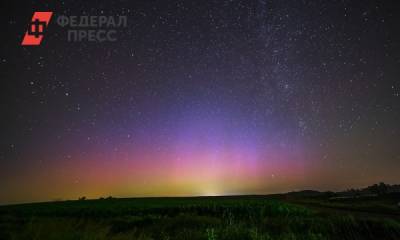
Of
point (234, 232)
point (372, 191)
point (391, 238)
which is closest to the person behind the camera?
point (234, 232)

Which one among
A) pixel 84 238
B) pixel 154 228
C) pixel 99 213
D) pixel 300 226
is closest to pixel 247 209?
pixel 300 226

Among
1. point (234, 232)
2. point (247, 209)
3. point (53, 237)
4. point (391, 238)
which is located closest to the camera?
point (53, 237)

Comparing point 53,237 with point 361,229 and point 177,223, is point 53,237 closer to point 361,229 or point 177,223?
point 177,223

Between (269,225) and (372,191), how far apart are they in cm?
4568

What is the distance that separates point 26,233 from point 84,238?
100cm

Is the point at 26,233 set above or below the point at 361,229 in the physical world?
above

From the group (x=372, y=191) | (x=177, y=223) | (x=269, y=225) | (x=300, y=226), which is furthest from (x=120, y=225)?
(x=372, y=191)

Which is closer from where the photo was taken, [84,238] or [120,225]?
[84,238]

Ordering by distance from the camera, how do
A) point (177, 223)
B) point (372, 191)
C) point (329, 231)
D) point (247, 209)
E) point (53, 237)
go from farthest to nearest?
point (372, 191) < point (247, 209) < point (177, 223) < point (329, 231) < point (53, 237)

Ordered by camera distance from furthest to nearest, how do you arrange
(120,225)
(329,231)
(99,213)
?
(99,213) < (120,225) < (329,231)

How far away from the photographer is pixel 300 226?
501 inches

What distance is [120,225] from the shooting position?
598 inches

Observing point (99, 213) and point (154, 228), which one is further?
point (99, 213)

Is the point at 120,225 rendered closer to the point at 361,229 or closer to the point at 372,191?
the point at 361,229
